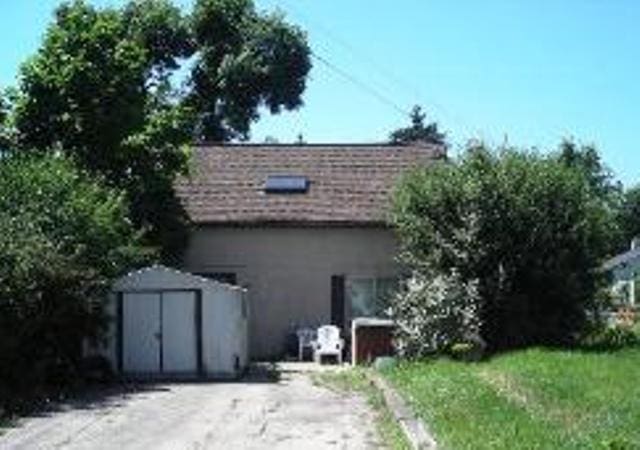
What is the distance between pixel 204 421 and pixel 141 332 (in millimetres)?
9094

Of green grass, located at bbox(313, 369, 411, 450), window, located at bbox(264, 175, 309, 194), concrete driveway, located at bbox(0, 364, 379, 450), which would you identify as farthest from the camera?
window, located at bbox(264, 175, 309, 194)

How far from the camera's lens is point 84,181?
30.6 metres

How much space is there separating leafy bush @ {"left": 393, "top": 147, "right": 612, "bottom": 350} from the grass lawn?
9.73 ft

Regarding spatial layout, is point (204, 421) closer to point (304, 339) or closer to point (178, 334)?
point (178, 334)

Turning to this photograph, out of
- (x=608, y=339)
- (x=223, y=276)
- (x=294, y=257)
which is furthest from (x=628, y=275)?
(x=608, y=339)

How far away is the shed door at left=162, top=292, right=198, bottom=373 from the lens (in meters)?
29.4

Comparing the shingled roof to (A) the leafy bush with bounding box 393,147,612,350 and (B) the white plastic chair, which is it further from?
(A) the leafy bush with bounding box 393,147,612,350

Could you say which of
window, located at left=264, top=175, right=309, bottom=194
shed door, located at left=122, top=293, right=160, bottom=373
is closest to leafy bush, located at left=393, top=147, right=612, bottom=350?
window, located at left=264, top=175, right=309, bottom=194

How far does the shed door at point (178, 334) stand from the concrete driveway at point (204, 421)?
7.57 ft

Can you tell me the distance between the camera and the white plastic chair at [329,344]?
34844 mm

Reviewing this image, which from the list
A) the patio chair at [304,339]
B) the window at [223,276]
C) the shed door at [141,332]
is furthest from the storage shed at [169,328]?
the window at [223,276]

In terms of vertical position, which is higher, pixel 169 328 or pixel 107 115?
pixel 107 115

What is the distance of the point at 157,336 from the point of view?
29375 millimetres

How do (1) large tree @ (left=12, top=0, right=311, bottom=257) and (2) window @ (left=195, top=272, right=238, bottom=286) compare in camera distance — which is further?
(2) window @ (left=195, top=272, right=238, bottom=286)
